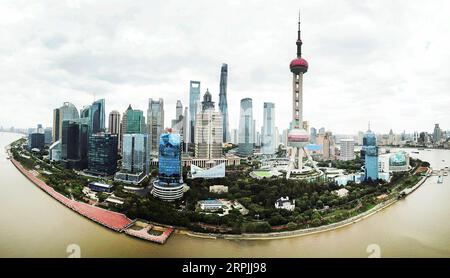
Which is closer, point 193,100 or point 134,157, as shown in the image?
point 134,157

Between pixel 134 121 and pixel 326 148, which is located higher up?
pixel 134 121

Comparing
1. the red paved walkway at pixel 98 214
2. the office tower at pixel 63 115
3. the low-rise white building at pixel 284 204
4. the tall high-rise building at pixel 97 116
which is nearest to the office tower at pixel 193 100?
the tall high-rise building at pixel 97 116

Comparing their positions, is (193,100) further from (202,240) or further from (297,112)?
(202,240)

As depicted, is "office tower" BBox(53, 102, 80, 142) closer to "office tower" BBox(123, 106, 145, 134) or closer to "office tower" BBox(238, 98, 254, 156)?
"office tower" BBox(123, 106, 145, 134)

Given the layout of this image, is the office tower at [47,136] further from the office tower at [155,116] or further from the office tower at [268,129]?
the office tower at [268,129]

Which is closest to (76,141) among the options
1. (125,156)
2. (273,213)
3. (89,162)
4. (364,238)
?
(89,162)

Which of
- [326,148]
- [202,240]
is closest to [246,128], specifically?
[326,148]

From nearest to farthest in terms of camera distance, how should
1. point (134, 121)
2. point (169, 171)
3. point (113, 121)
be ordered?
point (169, 171) < point (134, 121) < point (113, 121)
